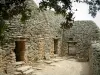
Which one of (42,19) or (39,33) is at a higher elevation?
(42,19)

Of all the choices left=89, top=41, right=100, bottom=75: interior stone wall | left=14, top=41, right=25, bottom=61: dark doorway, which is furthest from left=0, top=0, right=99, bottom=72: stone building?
left=89, top=41, right=100, bottom=75: interior stone wall

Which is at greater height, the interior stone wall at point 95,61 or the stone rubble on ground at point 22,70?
the interior stone wall at point 95,61

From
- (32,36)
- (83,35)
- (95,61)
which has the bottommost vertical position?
(95,61)

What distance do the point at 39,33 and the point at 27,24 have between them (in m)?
1.42

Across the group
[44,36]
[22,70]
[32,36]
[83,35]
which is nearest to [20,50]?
[32,36]

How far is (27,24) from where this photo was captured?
1230 cm

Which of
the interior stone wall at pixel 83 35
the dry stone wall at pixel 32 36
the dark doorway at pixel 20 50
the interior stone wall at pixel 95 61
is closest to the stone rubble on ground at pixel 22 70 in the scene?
the dry stone wall at pixel 32 36

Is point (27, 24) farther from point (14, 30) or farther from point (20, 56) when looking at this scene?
point (20, 56)

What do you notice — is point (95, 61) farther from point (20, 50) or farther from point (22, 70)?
point (20, 50)

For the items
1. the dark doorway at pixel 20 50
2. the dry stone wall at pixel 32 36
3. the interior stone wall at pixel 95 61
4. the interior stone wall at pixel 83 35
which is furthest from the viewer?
the interior stone wall at pixel 83 35

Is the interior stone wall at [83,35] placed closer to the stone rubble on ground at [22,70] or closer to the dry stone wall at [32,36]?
the dry stone wall at [32,36]

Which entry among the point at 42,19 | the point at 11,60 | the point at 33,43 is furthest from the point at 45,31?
the point at 11,60

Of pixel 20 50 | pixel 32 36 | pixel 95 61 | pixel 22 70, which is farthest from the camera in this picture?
pixel 32 36

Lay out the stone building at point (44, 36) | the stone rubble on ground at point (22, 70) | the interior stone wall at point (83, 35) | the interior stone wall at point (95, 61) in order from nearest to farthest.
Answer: the interior stone wall at point (95, 61)
the stone rubble on ground at point (22, 70)
the stone building at point (44, 36)
the interior stone wall at point (83, 35)
